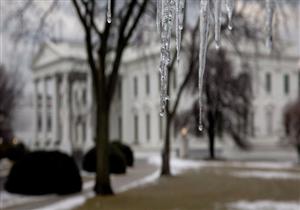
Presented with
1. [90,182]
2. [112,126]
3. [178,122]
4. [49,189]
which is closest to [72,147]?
[112,126]

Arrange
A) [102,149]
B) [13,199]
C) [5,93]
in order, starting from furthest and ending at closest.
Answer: [5,93]
[102,149]
[13,199]

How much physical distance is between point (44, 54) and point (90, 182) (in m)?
44.8

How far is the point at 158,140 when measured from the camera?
49750mm

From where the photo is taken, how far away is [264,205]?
11586 mm

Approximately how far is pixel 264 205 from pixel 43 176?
21.4ft

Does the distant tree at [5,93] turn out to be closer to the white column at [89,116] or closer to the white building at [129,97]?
the white building at [129,97]

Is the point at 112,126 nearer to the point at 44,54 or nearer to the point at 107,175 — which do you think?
the point at 44,54

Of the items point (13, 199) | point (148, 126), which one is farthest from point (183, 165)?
point (148, 126)

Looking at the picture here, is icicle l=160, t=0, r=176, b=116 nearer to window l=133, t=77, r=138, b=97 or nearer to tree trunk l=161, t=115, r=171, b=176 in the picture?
tree trunk l=161, t=115, r=171, b=176

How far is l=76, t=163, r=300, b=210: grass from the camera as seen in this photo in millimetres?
11617

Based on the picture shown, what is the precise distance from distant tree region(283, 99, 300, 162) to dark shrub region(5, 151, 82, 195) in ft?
64.3

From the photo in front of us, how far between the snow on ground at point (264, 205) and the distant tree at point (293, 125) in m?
19.4

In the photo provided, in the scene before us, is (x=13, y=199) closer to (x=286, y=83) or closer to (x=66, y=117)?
(x=286, y=83)

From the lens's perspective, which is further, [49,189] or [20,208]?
[49,189]
